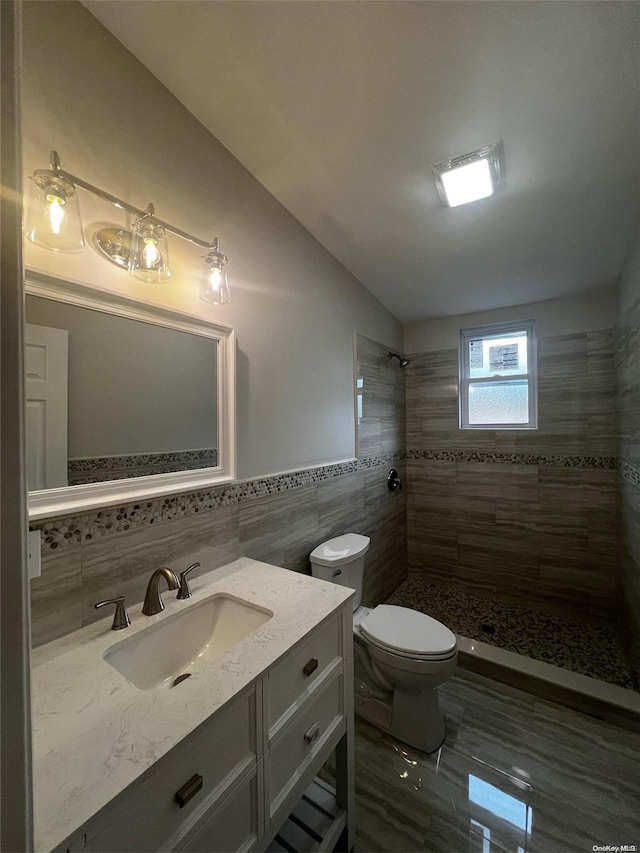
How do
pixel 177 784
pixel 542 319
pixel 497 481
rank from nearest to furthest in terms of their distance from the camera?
pixel 177 784 → pixel 542 319 → pixel 497 481

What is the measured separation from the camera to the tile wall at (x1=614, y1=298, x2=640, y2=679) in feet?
5.39

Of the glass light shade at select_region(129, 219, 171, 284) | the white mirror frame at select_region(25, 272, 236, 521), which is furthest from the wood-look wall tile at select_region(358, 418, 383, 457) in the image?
the glass light shade at select_region(129, 219, 171, 284)

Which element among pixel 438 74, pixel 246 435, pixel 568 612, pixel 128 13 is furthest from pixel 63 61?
pixel 568 612

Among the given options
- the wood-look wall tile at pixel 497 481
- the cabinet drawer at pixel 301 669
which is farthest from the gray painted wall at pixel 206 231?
the wood-look wall tile at pixel 497 481

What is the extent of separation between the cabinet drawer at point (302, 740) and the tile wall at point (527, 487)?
2.06 m

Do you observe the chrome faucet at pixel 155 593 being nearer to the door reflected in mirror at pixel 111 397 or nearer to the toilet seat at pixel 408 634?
the door reflected in mirror at pixel 111 397

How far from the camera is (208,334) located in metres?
1.23

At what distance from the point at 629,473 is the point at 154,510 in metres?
2.40

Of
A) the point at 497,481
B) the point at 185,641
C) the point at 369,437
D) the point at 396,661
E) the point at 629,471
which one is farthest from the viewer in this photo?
the point at 497,481

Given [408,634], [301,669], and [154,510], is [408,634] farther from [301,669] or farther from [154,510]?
[154,510]

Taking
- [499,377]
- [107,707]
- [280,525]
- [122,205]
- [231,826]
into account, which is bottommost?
[231,826]

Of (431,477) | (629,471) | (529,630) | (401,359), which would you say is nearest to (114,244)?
(401,359)

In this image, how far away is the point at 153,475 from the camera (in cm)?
107

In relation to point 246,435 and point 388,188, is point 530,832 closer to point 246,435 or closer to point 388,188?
point 246,435
